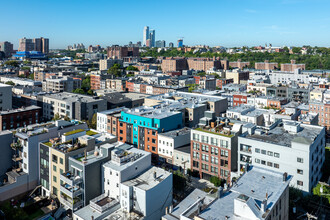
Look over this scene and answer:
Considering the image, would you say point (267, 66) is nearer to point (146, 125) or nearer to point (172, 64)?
point (172, 64)

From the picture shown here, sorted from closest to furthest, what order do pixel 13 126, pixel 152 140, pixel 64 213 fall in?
pixel 64 213
pixel 152 140
pixel 13 126

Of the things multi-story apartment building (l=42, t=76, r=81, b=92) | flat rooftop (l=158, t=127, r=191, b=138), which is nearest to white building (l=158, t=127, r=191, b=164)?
flat rooftop (l=158, t=127, r=191, b=138)

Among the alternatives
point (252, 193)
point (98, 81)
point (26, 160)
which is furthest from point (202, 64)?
point (252, 193)

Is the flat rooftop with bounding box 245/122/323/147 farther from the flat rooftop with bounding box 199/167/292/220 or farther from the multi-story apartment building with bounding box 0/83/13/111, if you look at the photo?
the multi-story apartment building with bounding box 0/83/13/111

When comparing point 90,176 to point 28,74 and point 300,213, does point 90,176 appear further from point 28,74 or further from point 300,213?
point 28,74

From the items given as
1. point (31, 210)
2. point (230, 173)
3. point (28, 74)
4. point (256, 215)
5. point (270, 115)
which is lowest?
point (31, 210)

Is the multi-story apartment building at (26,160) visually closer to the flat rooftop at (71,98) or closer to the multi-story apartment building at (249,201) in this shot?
the multi-story apartment building at (249,201)

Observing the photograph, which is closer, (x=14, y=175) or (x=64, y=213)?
(x=64, y=213)

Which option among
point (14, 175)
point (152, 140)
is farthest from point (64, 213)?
point (152, 140)
